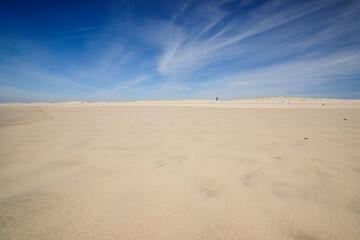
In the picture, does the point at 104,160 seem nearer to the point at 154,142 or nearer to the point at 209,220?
the point at 154,142

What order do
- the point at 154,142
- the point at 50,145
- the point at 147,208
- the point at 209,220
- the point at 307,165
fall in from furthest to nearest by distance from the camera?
the point at 154,142, the point at 50,145, the point at 307,165, the point at 147,208, the point at 209,220

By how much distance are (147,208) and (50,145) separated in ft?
7.56

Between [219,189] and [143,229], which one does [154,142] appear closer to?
[219,189]

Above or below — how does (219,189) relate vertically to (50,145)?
below

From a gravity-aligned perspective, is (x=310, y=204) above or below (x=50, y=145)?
below

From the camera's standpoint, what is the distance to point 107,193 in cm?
119

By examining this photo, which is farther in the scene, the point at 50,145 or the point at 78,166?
the point at 50,145

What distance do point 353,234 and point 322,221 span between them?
0.41 feet

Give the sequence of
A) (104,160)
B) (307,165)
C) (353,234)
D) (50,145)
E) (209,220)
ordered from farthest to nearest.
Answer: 1. (50,145)
2. (104,160)
3. (307,165)
4. (209,220)
5. (353,234)

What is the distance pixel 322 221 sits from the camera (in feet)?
2.92

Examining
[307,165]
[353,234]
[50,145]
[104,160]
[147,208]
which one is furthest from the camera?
[50,145]

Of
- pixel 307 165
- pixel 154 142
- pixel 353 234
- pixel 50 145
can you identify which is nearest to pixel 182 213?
pixel 353 234

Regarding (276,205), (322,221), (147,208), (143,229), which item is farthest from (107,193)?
(322,221)

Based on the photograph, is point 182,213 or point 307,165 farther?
point 307,165
